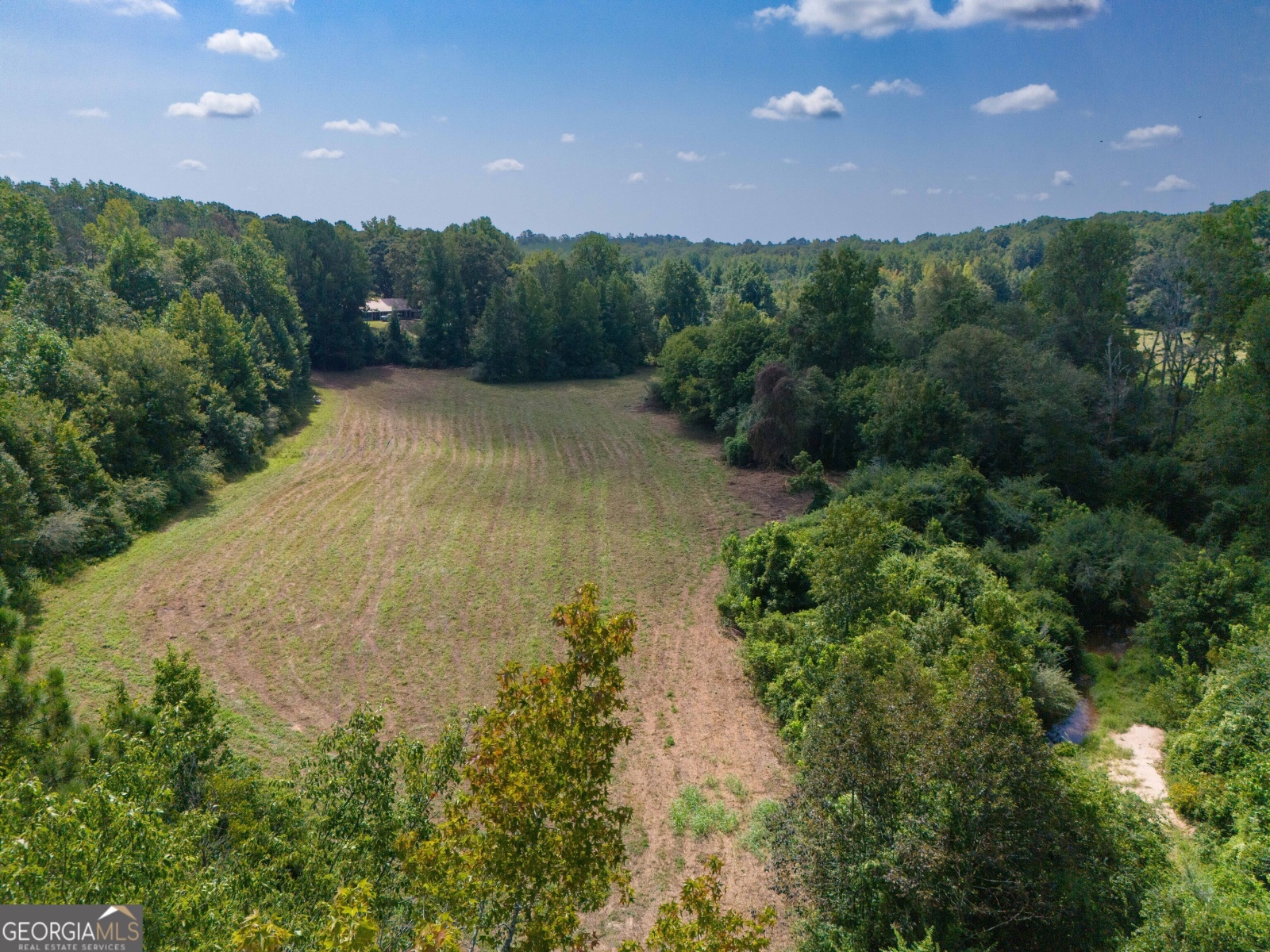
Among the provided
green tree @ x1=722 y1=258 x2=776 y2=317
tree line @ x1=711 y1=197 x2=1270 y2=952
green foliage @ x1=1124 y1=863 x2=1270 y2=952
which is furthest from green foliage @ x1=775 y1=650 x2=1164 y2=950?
green tree @ x1=722 y1=258 x2=776 y2=317

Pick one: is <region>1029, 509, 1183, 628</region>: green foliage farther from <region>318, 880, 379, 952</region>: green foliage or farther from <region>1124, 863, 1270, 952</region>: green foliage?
<region>318, 880, 379, 952</region>: green foliage

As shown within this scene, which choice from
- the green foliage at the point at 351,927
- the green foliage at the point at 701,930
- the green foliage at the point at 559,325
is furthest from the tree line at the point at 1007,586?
the green foliage at the point at 559,325

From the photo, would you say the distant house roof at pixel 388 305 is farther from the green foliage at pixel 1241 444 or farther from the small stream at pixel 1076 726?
the small stream at pixel 1076 726

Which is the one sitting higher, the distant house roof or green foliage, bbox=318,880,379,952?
the distant house roof

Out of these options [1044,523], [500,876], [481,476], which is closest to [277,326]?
[481,476]

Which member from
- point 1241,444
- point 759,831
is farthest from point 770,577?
point 1241,444

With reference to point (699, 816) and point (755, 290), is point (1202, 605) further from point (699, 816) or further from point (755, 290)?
point (755, 290)
